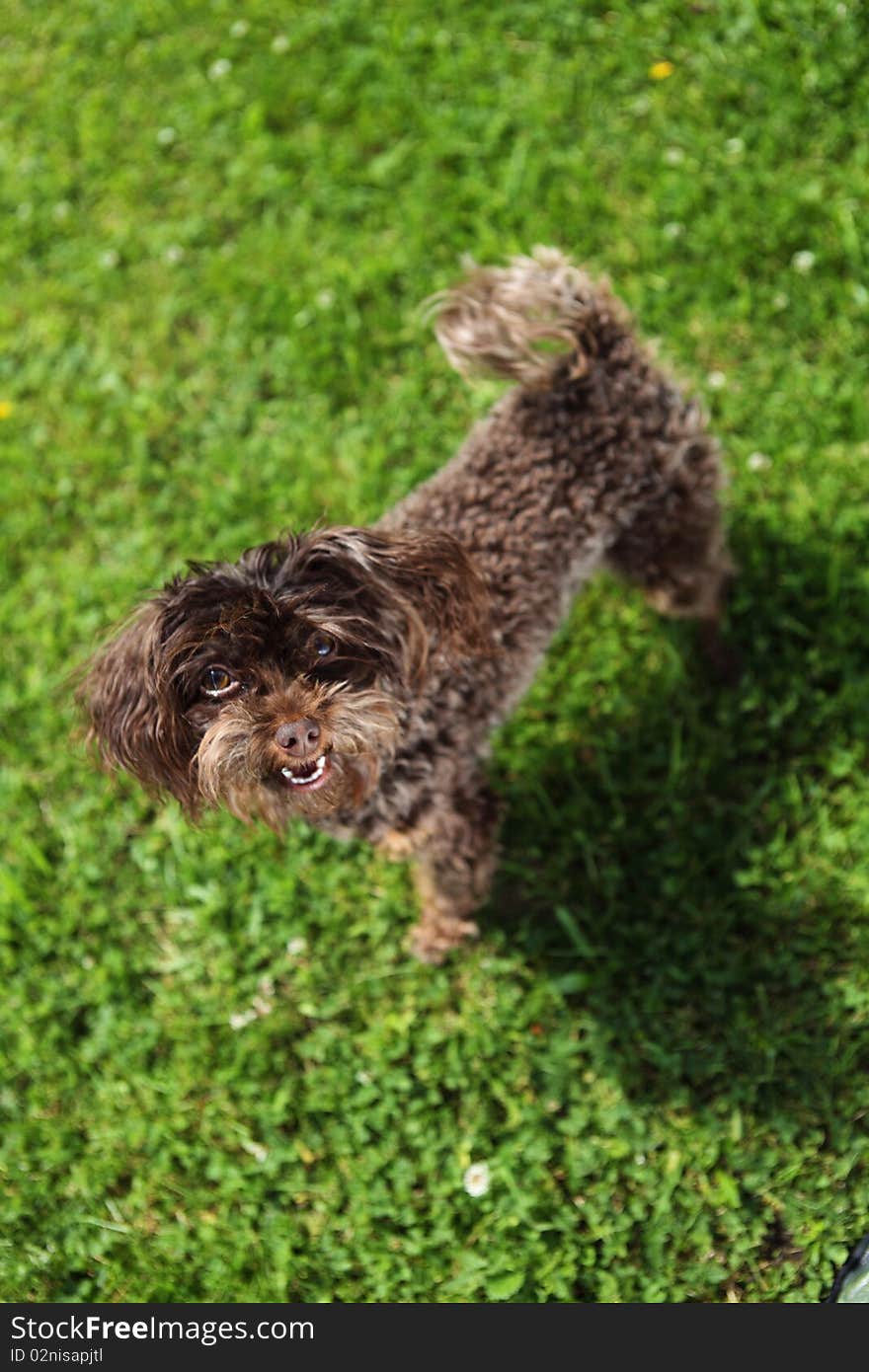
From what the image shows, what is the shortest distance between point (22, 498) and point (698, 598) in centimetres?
340

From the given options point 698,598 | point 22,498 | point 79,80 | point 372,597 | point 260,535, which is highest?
point 79,80

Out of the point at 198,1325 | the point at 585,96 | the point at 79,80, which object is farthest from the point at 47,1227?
the point at 79,80

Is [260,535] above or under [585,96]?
under

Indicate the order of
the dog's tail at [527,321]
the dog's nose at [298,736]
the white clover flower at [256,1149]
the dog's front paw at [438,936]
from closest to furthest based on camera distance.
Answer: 1. the dog's nose at [298,736]
2. the dog's tail at [527,321]
3. the white clover flower at [256,1149]
4. the dog's front paw at [438,936]

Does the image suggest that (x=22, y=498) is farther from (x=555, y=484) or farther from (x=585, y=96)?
(x=585, y=96)

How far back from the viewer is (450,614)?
288cm

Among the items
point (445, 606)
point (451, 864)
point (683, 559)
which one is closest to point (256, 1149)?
point (451, 864)

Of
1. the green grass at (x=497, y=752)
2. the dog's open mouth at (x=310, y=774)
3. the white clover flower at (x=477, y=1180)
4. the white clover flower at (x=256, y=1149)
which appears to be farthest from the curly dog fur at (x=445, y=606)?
the white clover flower at (x=256, y=1149)

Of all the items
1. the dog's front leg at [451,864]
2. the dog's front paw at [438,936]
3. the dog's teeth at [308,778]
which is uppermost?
the dog's teeth at [308,778]

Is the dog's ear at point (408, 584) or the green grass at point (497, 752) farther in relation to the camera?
the green grass at point (497, 752)

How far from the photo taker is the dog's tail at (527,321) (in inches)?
128

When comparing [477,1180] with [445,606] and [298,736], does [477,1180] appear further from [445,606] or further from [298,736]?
[445,606]

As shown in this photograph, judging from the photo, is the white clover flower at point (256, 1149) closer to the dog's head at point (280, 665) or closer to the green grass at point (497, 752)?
the green grass at point (497, 752)

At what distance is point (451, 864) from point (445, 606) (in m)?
1.04
